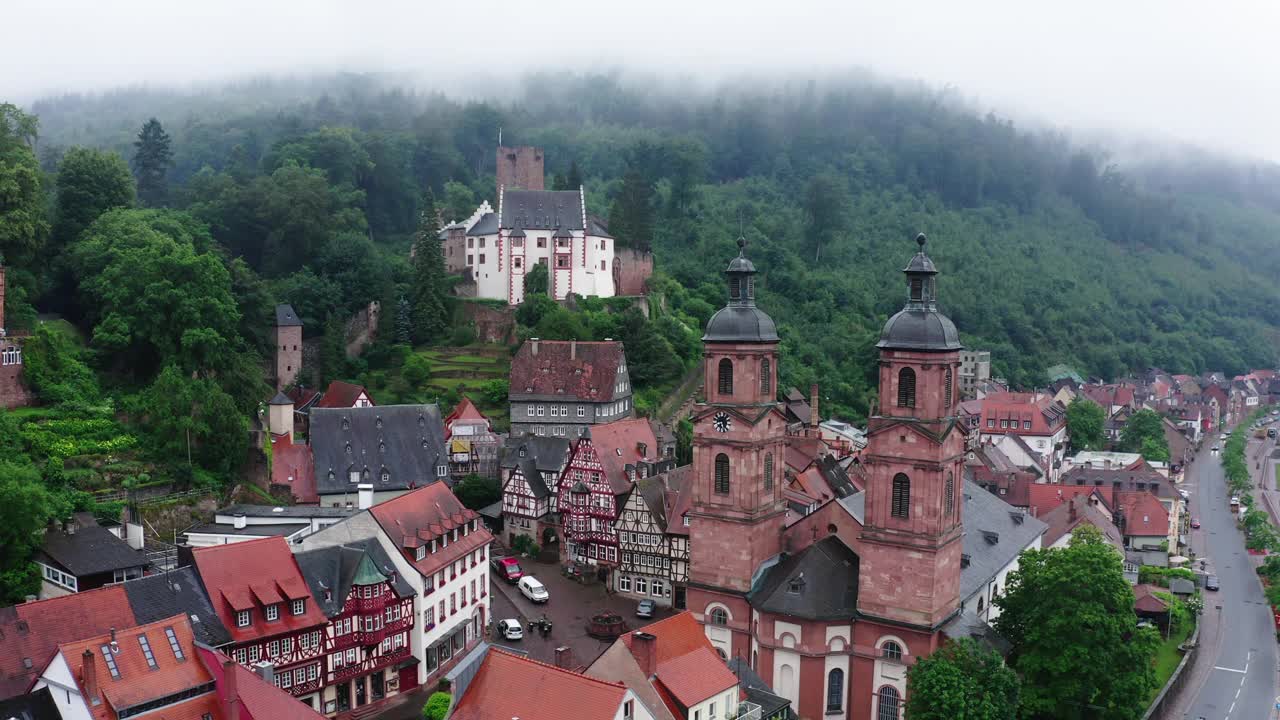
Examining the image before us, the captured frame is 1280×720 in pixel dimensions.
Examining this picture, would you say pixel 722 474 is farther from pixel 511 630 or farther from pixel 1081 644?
pixel 1081 644

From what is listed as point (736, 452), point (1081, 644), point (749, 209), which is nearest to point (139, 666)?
point (736, 452)

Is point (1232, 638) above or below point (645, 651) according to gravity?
below

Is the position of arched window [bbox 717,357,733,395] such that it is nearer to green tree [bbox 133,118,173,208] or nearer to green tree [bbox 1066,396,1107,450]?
green tree [bbox 133,118,173,208]

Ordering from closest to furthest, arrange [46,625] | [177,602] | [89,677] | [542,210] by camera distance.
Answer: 1. [89,677]
2. [46,625]
3. [177,602]
4. [542,210]

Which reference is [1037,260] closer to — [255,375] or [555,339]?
[555,339]

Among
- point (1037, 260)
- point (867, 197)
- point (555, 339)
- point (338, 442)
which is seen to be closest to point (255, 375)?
point (338, 442)
